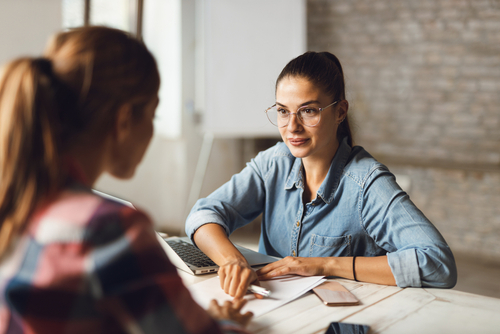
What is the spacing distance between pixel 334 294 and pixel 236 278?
0.23 m

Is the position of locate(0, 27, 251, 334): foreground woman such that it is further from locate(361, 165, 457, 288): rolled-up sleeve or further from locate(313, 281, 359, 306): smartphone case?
locate(361, 165, 457, 288): rolled-up sleeve

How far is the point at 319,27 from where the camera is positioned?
3918 mm

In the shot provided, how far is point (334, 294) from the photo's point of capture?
3.20 feet

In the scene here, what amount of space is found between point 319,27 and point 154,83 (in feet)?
11.6

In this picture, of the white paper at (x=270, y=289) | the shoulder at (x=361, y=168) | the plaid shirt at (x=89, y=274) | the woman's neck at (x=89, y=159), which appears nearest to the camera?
the plaid shirt at (x=89, y=274)

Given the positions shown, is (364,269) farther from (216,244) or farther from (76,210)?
(76,210)

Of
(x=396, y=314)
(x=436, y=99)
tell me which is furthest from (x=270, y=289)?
(x=436, y=99)

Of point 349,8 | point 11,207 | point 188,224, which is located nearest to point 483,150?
point 349,8

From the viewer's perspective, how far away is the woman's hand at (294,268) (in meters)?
1.09

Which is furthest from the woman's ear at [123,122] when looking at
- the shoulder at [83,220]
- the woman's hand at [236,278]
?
the woman's hand at [236,278]

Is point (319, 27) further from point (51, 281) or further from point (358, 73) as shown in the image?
point (51, 281)

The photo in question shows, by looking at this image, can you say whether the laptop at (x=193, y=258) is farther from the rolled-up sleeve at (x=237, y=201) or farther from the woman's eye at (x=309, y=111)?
the woman's eye at (x=309, y=111)

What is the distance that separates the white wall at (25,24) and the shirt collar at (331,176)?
208 cm

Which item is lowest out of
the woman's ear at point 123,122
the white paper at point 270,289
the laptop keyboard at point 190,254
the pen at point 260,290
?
the laptop keyboard at point 190,254
